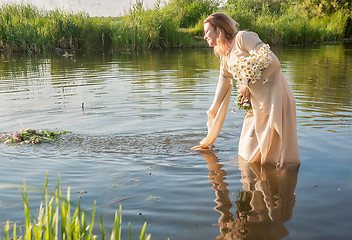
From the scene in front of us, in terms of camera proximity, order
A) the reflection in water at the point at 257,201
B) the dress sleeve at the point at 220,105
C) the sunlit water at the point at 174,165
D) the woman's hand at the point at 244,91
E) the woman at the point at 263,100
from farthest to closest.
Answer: the dress sleeve at the point at 220,105
the woman's hand at the point at 244,91
the woman at the point at 263,100
the sunlit water at the point at 174,165
the reflection in water at the point at 257,201

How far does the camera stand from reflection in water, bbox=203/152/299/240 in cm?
339

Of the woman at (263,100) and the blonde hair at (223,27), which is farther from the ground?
the blonde hair at (223,27)

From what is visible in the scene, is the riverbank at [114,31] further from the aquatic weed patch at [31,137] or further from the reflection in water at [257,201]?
the reflection in water at [257,201]

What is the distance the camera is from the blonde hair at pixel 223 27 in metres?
4.83

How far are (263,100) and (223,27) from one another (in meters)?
1.02

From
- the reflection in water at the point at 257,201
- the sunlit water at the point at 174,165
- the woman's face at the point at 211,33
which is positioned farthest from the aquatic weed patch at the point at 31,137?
the woman's face at the point at 211,33

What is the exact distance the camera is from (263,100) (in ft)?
15.5

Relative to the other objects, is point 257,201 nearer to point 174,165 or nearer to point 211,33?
point 174,165

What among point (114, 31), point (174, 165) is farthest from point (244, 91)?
point (114, 31)

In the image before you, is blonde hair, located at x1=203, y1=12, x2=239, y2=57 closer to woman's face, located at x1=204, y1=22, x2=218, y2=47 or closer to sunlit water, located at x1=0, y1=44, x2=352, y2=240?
woman's face, located at x1=204, y1=22, x2=218, y2=47

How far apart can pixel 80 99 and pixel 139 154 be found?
4538mm

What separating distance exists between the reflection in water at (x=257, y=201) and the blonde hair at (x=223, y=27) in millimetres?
1597

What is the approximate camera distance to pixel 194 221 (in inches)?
141

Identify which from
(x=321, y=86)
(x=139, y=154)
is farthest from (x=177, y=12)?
(x=139, y=154)
